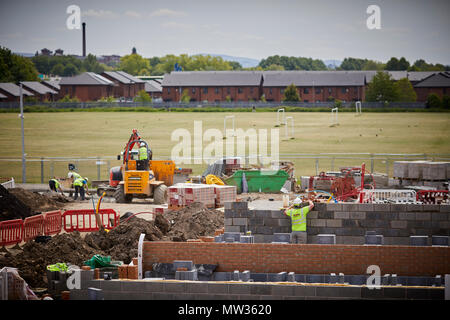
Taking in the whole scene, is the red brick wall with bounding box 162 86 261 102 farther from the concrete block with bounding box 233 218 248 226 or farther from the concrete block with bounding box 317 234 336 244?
the concrete block with bounding box 317 234 336 244

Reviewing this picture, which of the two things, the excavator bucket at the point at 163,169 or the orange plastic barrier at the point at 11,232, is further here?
the excavator bucket at the point at 163,169

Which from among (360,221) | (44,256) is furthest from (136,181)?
(360,221)

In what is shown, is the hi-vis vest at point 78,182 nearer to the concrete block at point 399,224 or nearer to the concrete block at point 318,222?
the concrete block at point 318,222

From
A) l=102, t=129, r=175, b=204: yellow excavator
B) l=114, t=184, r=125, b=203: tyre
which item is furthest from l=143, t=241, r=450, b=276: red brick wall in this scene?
l=114, t=184, r=125, b=203: tyre

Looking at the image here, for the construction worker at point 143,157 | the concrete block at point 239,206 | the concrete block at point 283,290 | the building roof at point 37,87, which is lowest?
the concrete block at point 283,290

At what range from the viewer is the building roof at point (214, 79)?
11962 cm

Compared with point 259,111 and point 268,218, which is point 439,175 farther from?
point 259,111

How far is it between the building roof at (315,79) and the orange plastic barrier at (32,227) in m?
96.5

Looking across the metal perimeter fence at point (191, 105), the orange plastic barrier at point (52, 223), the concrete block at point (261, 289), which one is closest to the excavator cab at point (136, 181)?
the orange plastic barrier at point (52, 223)

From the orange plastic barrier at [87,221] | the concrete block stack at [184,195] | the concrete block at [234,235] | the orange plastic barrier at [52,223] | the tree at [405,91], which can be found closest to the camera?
the concrete block at [234,235]

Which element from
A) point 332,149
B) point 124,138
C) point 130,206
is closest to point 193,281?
point 130,206

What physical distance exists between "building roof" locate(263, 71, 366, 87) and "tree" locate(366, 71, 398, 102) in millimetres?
12433

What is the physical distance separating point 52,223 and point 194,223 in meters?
5.52

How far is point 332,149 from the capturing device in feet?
181
